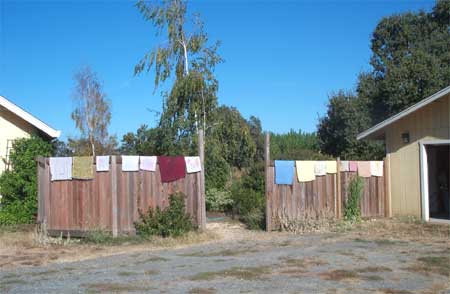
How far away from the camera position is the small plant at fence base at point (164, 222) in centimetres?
1301

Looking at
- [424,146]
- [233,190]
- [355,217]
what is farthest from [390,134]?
[233,190]

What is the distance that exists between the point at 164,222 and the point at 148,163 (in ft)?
5.20

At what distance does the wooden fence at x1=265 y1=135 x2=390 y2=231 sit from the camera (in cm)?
1483

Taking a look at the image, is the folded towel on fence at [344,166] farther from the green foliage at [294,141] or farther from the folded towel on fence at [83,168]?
the green foliage at [294,141]

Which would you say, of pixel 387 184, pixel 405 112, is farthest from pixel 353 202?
pixel 405 112

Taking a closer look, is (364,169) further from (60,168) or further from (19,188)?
(19,188)

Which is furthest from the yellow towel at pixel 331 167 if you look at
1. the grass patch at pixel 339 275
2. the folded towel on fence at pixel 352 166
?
the grass patch at pixel 339 275

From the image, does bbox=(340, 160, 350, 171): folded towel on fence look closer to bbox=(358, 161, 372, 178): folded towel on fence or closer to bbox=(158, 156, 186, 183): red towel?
bbox=(358, 161, 372, 178): folded towel on fence

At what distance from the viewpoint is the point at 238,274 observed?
8.76 meters

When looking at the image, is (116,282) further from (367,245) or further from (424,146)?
(424,146)

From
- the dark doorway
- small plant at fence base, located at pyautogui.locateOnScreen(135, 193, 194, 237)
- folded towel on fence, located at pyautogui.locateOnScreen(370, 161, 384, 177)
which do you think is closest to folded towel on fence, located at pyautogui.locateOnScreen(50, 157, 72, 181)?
small plant at fence base, located at pyautogui.locateOnScreen(135, 193, 194, 237)

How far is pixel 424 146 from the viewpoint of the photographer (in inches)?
653

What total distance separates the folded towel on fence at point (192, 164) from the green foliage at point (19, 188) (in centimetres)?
477

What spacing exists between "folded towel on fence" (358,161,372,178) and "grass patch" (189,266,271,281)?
875cm
